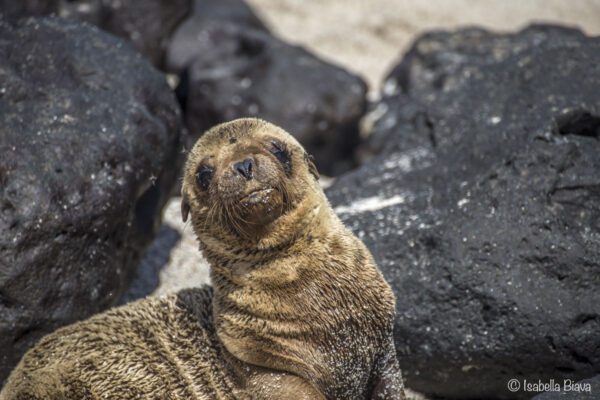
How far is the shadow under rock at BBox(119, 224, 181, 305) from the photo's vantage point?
5465 millimetres

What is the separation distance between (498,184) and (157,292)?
3110 millimetres

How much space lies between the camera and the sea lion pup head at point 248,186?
321cm

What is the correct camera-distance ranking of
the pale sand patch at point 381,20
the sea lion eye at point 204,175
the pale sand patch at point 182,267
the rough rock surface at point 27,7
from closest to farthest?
the sea lion eye at point 204,175 < the pale sand patch at point 182,267 < the rough rock surface at point 27,7 < the pale sand patch at point 381,20

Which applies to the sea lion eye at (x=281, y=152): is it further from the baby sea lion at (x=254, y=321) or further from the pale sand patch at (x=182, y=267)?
the pale sand patch at (x=182, y=267)

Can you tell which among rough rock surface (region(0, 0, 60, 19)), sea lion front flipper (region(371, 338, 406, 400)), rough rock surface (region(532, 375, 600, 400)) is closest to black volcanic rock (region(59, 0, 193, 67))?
rough rock surface (region(0, 0, 60, 19))

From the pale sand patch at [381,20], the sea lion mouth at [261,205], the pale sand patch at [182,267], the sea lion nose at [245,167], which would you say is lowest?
the pale sand patch at [381,20]

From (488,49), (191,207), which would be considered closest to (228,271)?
(191,207)

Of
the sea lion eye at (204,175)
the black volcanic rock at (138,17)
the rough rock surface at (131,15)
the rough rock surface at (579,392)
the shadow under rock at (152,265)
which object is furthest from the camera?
the black volcanic rock at (138,17)

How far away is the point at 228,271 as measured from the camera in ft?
11.4

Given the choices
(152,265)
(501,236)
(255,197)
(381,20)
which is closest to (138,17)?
(152,265)

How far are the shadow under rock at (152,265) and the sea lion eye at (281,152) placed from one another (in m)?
2.51

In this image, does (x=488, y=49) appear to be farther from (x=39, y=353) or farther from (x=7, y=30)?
(x=39, y=353)

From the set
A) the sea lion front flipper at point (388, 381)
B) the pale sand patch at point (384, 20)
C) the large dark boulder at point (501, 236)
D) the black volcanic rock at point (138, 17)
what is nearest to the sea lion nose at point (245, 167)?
the sea lion front flipper at point (388, 381)

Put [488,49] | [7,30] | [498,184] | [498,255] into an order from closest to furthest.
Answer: [498,255] < [498,184] < [7,30] < [488,49]
